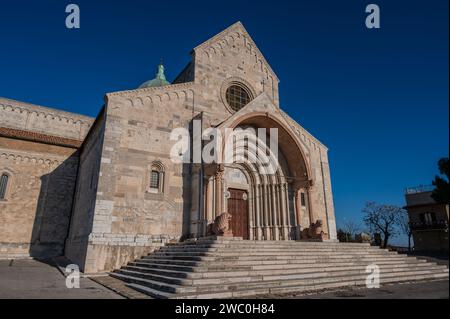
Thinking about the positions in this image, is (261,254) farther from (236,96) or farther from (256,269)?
(236,96)

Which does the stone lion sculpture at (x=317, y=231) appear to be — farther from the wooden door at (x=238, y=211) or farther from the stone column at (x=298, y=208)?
the wooden door at (x=238, y=211)

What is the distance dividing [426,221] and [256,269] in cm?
2944

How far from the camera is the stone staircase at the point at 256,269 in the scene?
7816mm

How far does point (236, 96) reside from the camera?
1866cm

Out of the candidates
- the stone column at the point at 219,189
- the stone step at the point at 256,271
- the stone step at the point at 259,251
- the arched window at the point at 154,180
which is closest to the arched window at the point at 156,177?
the arched window at the point at 154,180

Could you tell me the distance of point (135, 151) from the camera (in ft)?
46.1

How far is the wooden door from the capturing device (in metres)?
16.4

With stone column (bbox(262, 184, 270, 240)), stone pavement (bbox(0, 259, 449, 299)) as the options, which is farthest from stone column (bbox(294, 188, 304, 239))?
stone pavement (bbox(0, 259, 449, 299))

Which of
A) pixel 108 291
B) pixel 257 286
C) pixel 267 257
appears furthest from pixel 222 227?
pixel 108 291

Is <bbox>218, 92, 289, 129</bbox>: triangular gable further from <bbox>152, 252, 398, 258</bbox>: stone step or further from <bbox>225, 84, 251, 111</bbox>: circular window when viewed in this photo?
<bbox>152, 252, 398, 258</bbox>: stone step

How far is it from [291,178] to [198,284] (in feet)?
37.2

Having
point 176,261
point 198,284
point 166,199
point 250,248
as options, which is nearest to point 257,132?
point 166,199

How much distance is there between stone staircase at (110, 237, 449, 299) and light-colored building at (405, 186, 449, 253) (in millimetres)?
20405
